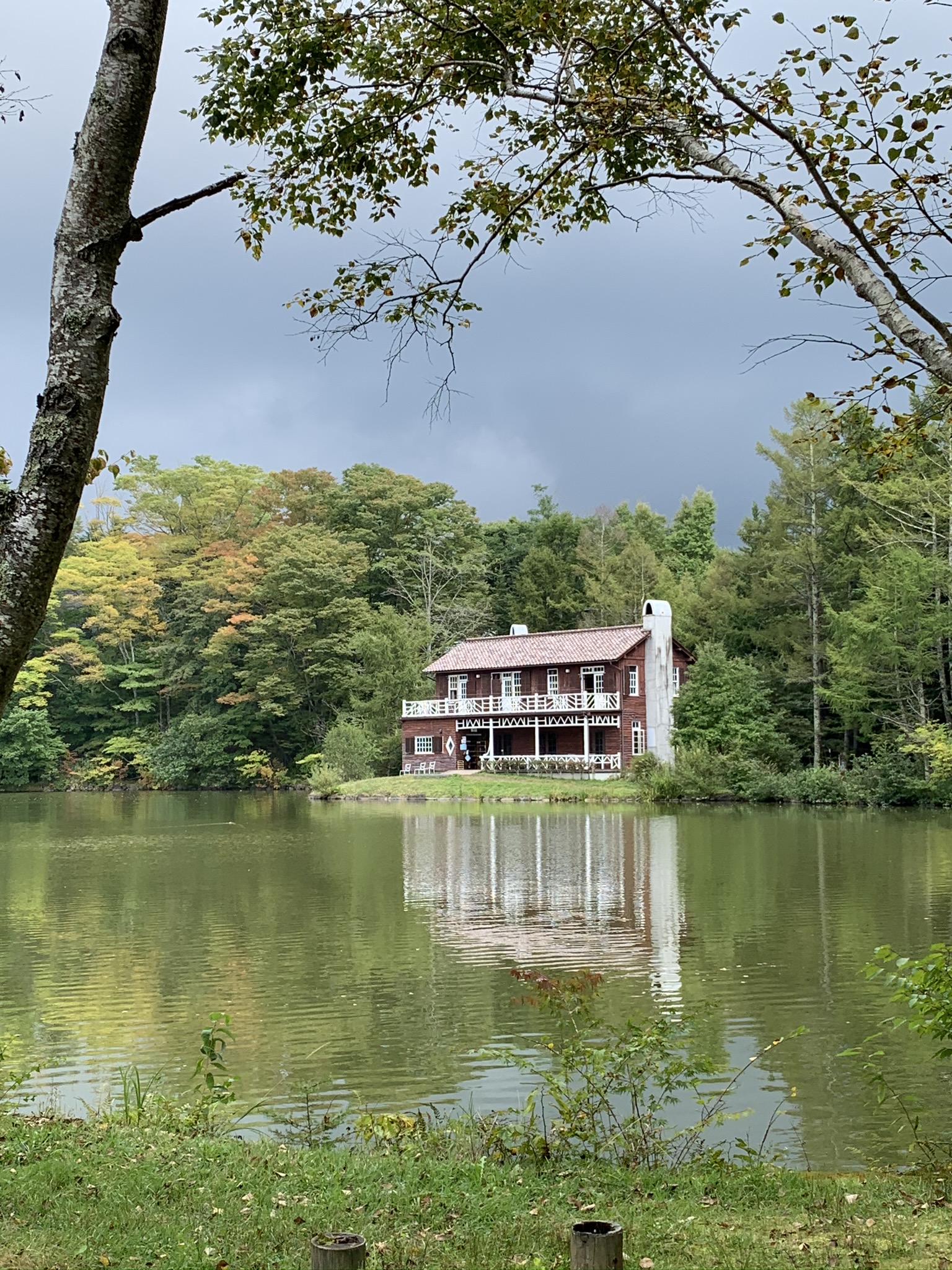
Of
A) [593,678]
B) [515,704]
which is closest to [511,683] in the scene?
[515,704]

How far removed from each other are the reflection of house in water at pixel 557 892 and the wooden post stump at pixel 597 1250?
20.6 feet

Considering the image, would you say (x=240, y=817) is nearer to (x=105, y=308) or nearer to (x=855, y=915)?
(x=855, y=915)

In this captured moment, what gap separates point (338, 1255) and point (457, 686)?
134 ft

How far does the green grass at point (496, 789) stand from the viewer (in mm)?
33469

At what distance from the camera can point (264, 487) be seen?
5253 cm

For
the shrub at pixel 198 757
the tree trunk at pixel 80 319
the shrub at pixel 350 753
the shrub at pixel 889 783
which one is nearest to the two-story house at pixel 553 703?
the shrub at pixel 350 753

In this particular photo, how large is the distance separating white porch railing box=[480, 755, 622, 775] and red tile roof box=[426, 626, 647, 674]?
3354mm

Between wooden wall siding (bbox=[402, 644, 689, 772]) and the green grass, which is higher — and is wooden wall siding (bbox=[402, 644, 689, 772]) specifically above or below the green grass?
above

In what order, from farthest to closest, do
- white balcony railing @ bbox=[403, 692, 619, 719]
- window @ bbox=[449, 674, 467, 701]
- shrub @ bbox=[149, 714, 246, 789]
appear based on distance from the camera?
shrub @ bbox=[149, 714, 246, 789], window @ bbox=[449, 674, 467, 701], white balcony railing @ bbox=[403, 692, 619, 719]

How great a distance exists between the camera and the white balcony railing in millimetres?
38906

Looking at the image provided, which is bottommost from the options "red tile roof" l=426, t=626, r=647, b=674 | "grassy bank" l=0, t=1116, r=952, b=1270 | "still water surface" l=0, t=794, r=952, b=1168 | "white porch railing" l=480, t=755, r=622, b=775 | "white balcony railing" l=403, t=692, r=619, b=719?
"still water surface" l=0, t=794, r=952, b=1168

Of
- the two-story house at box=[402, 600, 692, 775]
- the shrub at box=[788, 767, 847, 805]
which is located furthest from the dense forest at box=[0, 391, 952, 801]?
the two-story house at box=[402, 600, 692, 775]

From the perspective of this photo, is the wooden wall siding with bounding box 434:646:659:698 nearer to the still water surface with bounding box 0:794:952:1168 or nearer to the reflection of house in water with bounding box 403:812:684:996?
the reflection of house in water with bounding box 403:812:684:996

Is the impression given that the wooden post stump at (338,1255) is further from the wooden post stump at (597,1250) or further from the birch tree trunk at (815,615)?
the birch tree trunk at (815,615)
